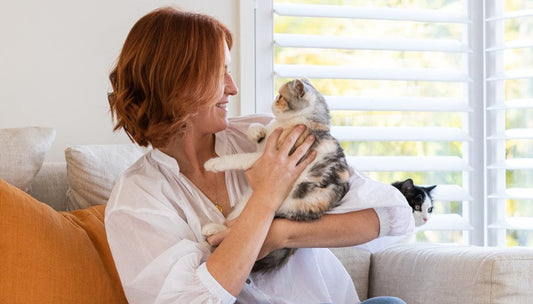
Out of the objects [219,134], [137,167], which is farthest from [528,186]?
[137,167]

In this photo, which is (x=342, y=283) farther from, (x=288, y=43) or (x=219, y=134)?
(x=288, y=43)

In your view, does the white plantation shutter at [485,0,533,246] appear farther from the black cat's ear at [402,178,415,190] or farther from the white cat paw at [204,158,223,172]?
the white cat paw at [204,158,223,172]

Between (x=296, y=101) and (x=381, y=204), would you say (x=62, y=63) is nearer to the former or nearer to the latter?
(x=296, y=101)

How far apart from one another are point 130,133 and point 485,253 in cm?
96

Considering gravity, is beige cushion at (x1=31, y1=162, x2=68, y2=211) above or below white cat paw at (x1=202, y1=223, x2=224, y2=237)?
above

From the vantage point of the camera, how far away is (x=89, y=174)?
6.48ft

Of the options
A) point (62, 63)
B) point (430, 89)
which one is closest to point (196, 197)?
point (62, 63)

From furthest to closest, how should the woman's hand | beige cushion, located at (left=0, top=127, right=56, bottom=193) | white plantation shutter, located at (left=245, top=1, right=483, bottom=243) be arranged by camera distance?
→ white plantation shutter, located at (left=245, top=1, right=483, bottom=243)
beige cushion, located at (left=0, top=127, right=56, bottom=193)
the woman's hand

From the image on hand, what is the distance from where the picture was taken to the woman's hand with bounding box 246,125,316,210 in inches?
62.6

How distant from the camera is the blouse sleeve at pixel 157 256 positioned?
1464 mm

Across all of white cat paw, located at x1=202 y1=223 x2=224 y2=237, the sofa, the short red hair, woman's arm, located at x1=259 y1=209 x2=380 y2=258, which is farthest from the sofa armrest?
the short red hair

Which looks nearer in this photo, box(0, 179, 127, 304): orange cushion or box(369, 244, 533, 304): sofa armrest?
box(0, 179, 127, 304): orange cushion

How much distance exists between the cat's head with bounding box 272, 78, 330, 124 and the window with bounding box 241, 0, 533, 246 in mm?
864

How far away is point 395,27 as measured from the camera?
2.78 meters
